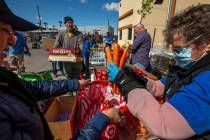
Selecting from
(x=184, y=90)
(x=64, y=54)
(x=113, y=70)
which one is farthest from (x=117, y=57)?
(x=64, y=54)

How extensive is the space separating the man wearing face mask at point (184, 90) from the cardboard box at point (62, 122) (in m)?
0.90

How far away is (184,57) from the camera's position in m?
1.53

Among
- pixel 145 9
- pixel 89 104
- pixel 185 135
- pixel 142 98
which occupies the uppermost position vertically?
pixel 145 9

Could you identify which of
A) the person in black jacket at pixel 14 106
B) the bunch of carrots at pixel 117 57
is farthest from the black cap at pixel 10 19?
the bunch of carrots at pixel 117 57

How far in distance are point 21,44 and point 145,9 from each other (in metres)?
6.62

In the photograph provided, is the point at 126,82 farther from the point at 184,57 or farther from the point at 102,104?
the point at 102,104

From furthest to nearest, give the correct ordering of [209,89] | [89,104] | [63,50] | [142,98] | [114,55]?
[63,50] → [89,104] → [114,55] → [142,98] → [209,89]

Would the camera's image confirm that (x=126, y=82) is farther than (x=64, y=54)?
No

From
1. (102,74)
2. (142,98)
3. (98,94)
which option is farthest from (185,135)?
(102,74)

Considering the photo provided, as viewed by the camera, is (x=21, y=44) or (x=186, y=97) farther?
(x=21, y=44)

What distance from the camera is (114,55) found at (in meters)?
2.00

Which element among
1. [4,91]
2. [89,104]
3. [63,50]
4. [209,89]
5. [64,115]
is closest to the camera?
[4,91]

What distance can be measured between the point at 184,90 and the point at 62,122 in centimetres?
143

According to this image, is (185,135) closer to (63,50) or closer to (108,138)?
(108,138)
